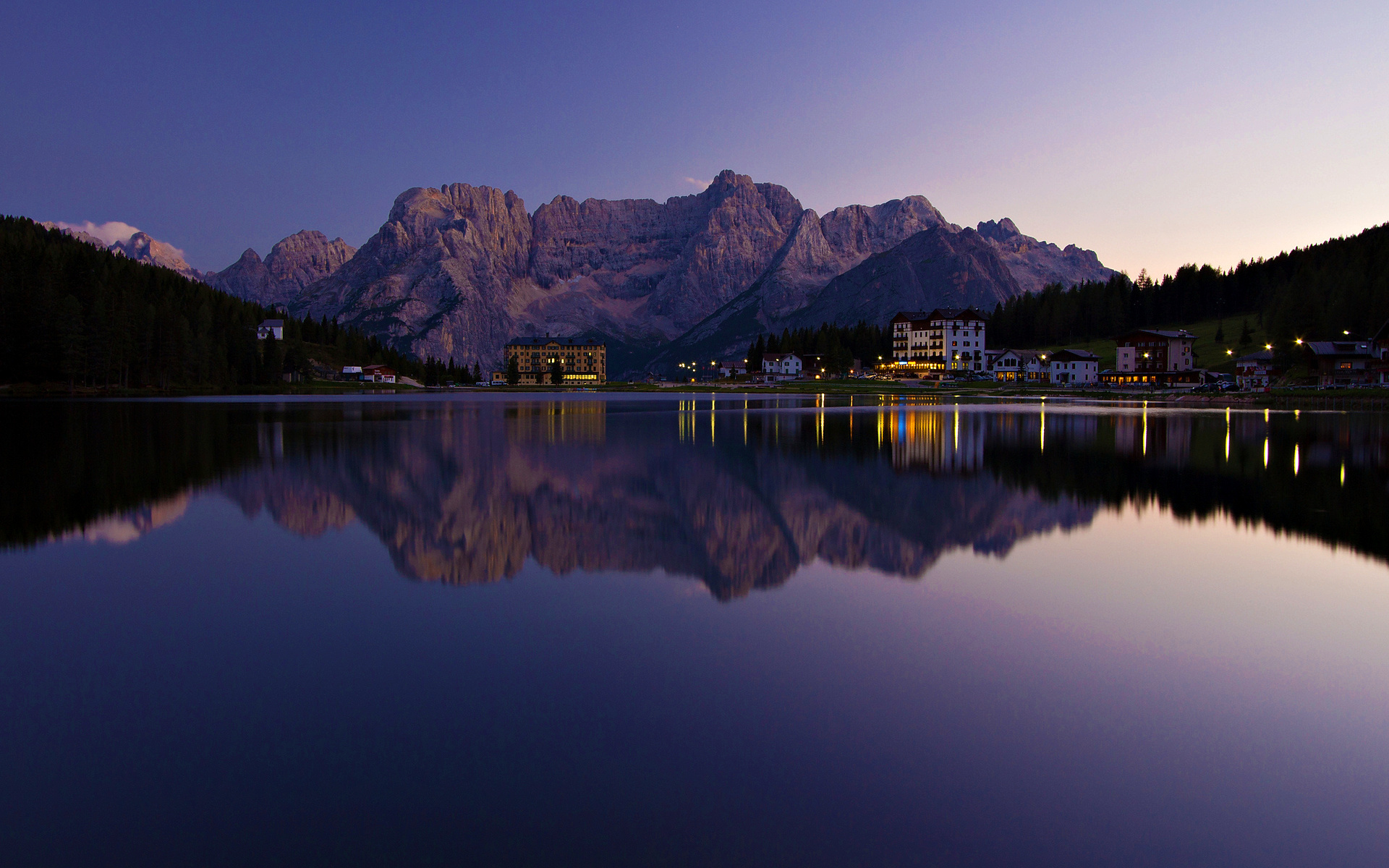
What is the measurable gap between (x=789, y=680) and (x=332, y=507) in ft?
52.6

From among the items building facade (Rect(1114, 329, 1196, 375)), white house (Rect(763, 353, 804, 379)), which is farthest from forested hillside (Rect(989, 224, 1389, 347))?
white house (Rect(763, 353, 804, 379))

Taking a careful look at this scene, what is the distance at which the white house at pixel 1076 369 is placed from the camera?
6225 inches

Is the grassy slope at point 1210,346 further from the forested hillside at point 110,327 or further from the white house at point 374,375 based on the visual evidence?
the forested hillside at point 110,327

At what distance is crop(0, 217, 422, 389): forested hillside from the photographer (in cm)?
10369

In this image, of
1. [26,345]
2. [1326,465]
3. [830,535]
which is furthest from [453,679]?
[26,345]

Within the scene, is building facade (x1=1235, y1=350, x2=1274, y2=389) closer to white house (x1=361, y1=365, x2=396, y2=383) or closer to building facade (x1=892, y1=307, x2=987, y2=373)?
building facade (x1=892, y1=307, x2=987, y2=373)

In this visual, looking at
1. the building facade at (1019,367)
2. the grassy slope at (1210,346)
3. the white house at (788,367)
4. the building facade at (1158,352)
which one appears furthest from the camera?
the white house at (788,367)

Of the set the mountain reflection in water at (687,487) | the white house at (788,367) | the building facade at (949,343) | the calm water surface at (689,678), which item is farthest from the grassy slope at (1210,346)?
the calm water surface at (689,678)

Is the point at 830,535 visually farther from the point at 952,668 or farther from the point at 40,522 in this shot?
the point at 40,522

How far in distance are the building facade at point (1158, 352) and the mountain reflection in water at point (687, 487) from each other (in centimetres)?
10557

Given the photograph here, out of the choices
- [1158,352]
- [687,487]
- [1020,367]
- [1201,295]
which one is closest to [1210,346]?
[1158,352]

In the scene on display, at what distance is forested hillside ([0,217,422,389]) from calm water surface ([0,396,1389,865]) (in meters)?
105

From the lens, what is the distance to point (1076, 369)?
6275 inches

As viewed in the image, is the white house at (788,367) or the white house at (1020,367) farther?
the white house at (788,367)
